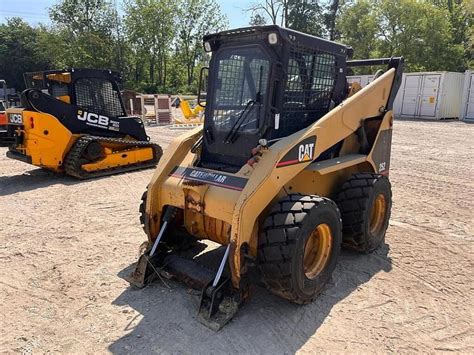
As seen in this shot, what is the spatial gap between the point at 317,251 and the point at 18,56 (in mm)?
48166

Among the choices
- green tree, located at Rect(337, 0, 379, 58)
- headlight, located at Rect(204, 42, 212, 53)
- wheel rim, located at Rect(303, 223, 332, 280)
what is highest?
green tree, located at Rect(337, 0, 379, 58)

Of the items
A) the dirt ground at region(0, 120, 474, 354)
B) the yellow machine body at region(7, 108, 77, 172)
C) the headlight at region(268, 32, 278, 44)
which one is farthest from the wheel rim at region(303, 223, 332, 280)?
the yellow machine body at region(7, 108, 77, 172)

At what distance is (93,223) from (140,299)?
2.32 meters

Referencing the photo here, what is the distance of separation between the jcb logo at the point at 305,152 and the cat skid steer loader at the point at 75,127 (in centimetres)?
572

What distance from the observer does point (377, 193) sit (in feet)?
14.2

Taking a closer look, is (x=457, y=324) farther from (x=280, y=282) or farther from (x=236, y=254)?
(x=236, y=254)

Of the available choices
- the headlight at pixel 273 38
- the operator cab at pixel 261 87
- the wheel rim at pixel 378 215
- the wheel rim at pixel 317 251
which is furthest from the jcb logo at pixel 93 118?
the wheel rim at pixel 317 251

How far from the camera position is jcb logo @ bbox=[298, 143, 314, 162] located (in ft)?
11.5

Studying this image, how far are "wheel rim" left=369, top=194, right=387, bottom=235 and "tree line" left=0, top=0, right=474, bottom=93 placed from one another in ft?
101

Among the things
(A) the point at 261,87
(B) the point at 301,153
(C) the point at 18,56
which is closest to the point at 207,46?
(A) the point at 261,87

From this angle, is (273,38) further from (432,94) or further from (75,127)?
(432,94)

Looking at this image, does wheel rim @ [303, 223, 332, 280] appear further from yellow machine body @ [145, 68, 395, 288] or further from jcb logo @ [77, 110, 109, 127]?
jcb logo @ [77, 110, 109, 127]

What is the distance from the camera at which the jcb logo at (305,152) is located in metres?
3.52

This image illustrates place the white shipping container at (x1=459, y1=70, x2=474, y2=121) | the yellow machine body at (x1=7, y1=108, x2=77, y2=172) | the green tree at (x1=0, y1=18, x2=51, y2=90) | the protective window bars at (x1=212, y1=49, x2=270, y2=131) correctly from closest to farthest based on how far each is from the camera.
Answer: the protective window bars at (x1=212, y1=49, x2=270, y2=131), the yellow machine body at (x1=7, y1=108, x2=77, y2=172), the white shipping container at (x1=459, y1=70, x2=474, y2=121), the green tree at (x1=0, y1=18, x2=51, y2=90)
